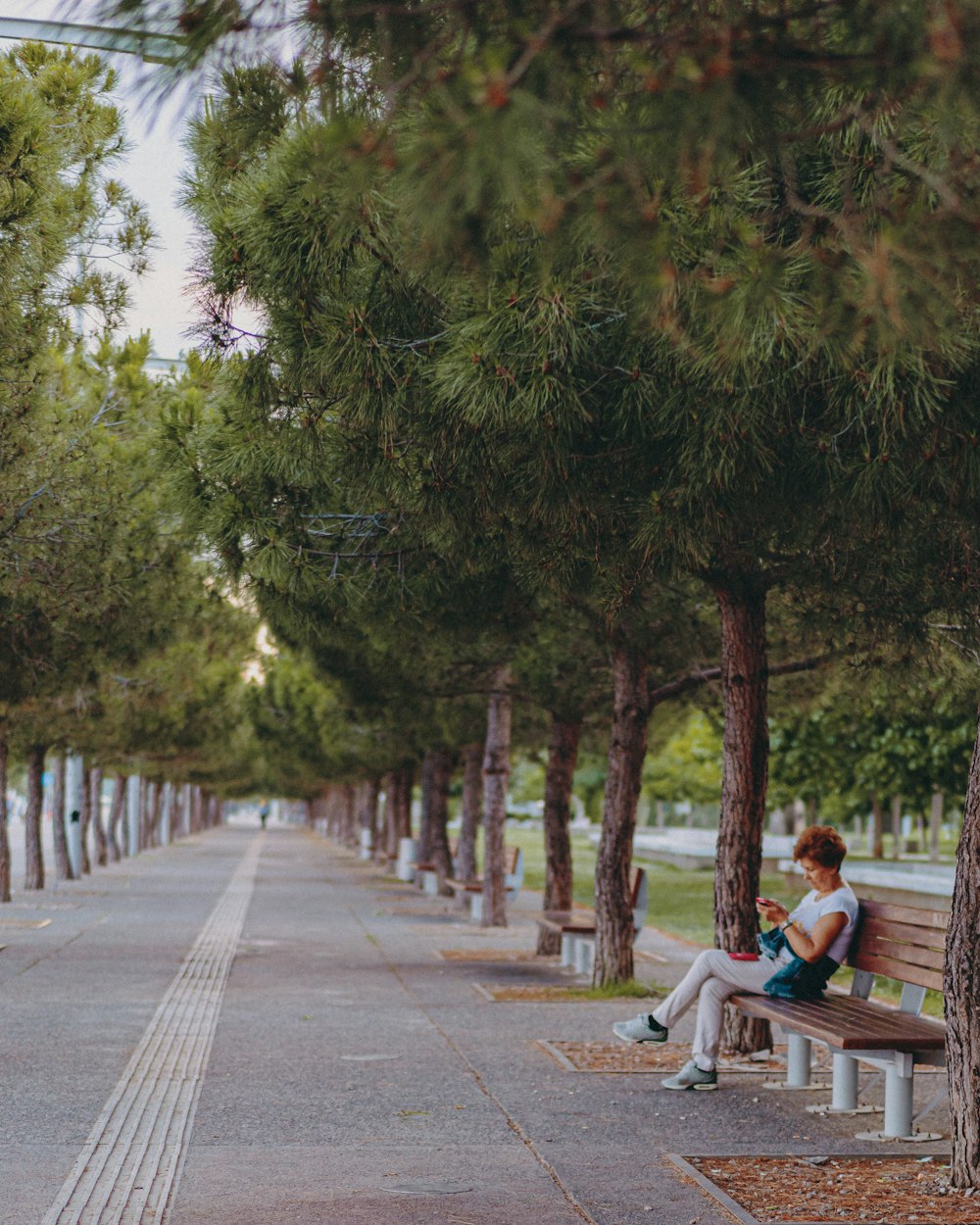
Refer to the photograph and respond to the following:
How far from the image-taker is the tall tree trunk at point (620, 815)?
43.3ft

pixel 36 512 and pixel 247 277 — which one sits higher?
pixel 247 277

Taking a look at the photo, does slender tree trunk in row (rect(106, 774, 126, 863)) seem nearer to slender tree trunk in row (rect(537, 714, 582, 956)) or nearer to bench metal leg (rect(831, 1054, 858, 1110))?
slender tree trunk in row (rect(537, 714, 582, 956))

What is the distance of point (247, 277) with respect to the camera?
289 inches

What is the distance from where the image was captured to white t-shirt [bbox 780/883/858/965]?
27.2 ft

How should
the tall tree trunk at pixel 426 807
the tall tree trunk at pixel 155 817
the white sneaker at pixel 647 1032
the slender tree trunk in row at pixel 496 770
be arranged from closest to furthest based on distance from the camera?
the white sneaker at pixel 647 1032
the slender tree trunk in row at pixel 496 770
the tall tree trunk at pixel 426 807
the tall tree trunk at pixel 155 817

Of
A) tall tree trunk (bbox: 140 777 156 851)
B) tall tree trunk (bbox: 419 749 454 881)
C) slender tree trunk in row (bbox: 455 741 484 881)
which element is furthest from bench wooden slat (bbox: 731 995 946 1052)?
tall tree trunk (bbox: 140 777 156 851)

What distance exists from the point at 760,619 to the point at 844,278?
246 inches

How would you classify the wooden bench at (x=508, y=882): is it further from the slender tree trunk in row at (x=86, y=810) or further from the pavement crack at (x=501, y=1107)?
the slender tree trunk in row at (x=86, y=810)

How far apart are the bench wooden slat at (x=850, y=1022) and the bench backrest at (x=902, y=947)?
0.19 meters

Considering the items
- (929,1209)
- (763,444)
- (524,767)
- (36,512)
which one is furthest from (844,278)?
(524,767)

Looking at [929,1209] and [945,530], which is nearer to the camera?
[929,1209]

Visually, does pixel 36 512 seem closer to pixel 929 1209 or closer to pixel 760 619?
pixel 760 619

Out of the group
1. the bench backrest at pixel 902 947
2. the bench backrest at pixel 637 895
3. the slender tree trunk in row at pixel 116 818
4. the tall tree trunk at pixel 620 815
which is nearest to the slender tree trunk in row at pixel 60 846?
the slender tree trunk in row at pixel 116 818

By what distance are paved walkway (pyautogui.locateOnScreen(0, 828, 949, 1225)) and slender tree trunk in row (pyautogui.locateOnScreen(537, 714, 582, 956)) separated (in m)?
2.62
